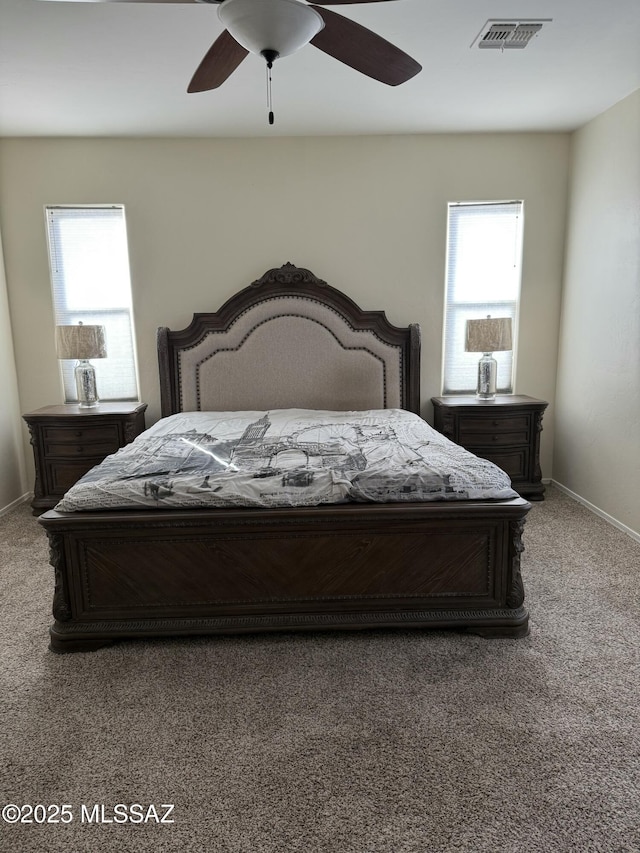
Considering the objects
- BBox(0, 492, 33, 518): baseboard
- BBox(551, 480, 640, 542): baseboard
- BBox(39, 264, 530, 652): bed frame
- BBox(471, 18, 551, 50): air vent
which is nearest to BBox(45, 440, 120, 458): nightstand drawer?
BBox(0, 492, 33, 518): baseboard

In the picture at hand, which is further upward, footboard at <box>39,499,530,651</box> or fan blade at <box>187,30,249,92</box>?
fan blade at <box>187,30,249,92</box>

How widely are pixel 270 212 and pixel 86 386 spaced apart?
193 cm

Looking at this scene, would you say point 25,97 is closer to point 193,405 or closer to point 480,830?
point 193,405

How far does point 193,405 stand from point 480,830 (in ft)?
10.7

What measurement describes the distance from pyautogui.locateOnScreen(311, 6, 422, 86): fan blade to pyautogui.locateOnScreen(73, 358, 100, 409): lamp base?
2.88 meters

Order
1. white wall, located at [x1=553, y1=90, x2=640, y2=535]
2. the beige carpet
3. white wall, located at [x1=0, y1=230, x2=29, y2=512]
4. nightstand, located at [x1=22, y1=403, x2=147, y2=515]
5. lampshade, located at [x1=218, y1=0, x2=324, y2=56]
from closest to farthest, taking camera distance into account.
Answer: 1. the beige carpet
2. lampshade, located at [x1=218, y1=0, x2=324, y2=56]
3. white wall, located at [x1=553, y1=90, x2=640, y2=535]
4. nightstand, located at [x1=22, y1=403, x2=147, y2=515]
5. white wall, located at [x1=0, y1=230, x2=29, y2=512]

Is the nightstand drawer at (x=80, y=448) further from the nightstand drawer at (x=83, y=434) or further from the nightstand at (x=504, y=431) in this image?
the nightstand at (x=504, y=431)

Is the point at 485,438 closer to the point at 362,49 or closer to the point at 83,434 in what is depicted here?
the point at 362,49

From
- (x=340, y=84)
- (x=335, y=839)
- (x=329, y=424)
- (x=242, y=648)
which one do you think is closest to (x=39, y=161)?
(x=340, y=84)

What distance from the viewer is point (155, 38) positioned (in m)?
2.55

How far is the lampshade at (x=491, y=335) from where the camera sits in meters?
3.88

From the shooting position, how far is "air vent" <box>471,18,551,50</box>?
97.9 inches

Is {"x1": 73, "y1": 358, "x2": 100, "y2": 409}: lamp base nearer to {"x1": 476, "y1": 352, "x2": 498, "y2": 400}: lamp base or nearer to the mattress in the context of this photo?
the mattress

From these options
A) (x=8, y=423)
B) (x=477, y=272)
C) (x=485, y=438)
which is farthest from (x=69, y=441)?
(x=477, y=272)
